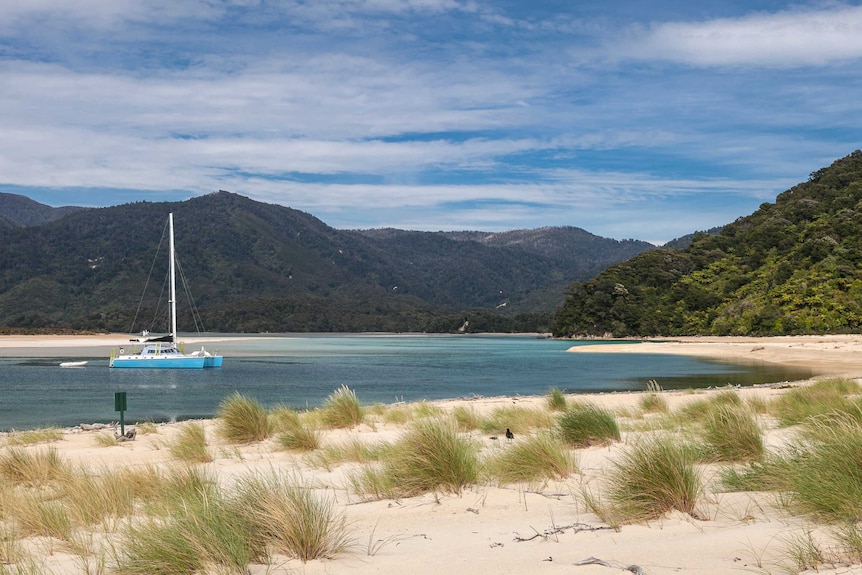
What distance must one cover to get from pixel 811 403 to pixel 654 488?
10000 millimetres

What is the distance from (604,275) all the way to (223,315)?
98.3 metres

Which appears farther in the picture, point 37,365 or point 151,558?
point 37,365

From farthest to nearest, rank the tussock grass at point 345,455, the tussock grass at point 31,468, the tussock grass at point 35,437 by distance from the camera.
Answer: the tussock grass at point 35,437 → the tussock grass at point 345,455 → the tussock grass at point 31,468

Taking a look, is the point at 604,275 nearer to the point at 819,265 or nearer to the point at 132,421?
the point at 819,265

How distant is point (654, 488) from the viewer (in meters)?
6.86

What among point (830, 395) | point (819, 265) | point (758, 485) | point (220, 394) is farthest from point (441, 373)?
point (819, 265)

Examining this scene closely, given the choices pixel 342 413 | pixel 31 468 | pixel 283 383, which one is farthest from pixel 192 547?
pixel 283 383

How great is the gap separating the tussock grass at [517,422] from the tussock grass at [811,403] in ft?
13.9

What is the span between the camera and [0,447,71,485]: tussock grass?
9934 millimetres

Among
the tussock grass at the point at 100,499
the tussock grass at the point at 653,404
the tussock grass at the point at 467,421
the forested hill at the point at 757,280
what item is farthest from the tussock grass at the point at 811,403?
the forested hill at the point at 757,280

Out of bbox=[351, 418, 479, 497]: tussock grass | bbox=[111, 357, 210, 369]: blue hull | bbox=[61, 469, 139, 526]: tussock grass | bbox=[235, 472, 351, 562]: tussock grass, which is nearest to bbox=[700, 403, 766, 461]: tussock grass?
bbox=[351, 418, 479, 497]: tussock grass

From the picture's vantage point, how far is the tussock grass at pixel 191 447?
37.8 feet

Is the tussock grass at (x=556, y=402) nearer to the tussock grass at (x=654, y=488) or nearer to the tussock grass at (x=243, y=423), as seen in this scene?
the tussock grass at (x=243, y=423)

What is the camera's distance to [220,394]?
3438cm
